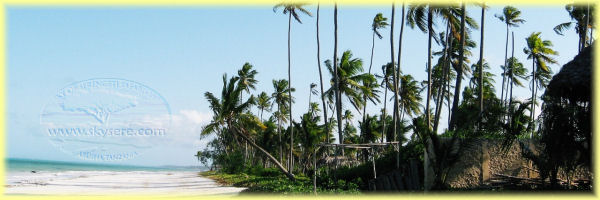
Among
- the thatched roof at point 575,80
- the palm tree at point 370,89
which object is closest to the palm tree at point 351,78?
the palm tree at point 370,89

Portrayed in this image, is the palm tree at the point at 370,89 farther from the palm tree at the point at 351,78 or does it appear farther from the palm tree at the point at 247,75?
the palm tree at the point at 247,75

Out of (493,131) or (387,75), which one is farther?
(387,75)

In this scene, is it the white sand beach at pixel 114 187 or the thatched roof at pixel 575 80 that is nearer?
the thatched roof at pixel 575 80

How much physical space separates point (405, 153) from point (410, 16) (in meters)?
7.03

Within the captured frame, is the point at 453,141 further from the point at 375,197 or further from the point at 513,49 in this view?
the point at 513,49

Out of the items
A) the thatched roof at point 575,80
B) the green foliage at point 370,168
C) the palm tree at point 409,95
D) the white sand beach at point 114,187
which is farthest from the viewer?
the palm tree at point 409,95

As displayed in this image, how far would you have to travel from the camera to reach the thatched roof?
1028 centimetres

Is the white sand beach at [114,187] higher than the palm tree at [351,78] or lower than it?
lower

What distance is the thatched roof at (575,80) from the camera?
10.3 m

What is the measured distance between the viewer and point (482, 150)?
13469 mm

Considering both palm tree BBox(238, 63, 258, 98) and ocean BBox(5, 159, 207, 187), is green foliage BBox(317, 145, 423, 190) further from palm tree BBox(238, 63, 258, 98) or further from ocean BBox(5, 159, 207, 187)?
palm tree BBox(238, 63, 258, 98)

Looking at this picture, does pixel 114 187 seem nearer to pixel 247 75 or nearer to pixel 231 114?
pixel 231 114

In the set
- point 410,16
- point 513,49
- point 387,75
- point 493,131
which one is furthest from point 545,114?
point 513,49

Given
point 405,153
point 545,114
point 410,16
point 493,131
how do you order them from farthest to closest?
point 410,16 → point 405,153 → point 493,131 → point 545,114
